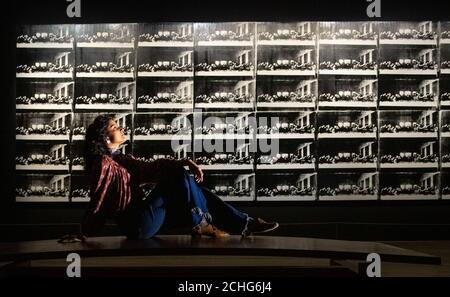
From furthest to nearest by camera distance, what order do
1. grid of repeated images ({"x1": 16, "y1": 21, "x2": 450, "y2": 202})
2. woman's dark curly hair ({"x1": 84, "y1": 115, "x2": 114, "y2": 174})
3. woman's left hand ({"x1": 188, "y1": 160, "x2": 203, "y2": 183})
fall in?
grid of repeated images ({"x1": 16, "y1": 21, "x2": 450, "y2": 202}) < woman's dark curly hair ({"x1": 84, "y1": 115, "x2": 114, "y2": 174}) < woman's left hand ({"x1": 188, "y1": 160, "x2": 203, "y2": 183})

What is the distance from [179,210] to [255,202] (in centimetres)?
282

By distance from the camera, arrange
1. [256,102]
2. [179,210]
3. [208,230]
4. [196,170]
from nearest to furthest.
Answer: [196,170] < [179,210] < [208,230] < [256,102]

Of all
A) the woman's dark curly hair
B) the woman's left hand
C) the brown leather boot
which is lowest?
the brown leather boot

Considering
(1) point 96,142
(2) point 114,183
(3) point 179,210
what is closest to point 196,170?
(3) point 179,210

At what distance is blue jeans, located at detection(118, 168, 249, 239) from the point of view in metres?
4.74

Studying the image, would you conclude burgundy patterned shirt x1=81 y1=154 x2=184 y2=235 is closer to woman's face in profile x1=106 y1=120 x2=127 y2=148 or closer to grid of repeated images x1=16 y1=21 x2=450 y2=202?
woman's face in profile x1=106 y1=120 x2=127 y2=148

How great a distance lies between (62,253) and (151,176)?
0.91m

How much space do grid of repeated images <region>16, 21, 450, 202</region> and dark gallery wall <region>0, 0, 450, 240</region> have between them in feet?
0.30

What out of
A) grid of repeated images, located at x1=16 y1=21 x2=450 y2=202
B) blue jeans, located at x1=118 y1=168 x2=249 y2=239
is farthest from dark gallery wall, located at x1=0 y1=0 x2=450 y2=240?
blue jeans, located at x1=118 y1=168 x2=249 y2=239

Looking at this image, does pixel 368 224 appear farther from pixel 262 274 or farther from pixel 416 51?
pixel 262 274

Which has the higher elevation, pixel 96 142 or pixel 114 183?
pixel 96 142

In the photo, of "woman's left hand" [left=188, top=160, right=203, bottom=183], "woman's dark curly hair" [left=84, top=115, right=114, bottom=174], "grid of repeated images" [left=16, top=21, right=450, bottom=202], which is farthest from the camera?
"grid of repeated images" [left=16, top=21, right=450, bottom=202]

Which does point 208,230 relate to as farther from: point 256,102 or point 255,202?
point 256,102

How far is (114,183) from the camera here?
4758 millimetres
